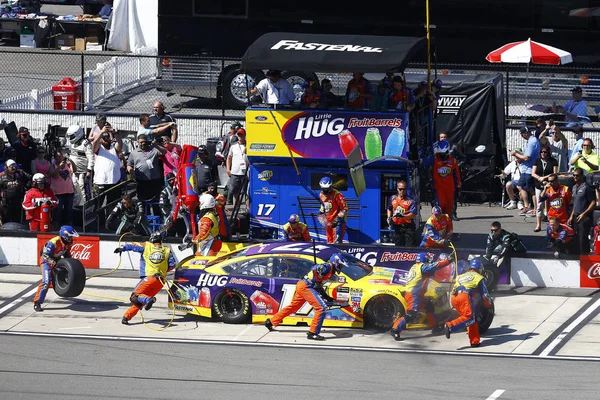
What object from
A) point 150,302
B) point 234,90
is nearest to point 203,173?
point 150,302

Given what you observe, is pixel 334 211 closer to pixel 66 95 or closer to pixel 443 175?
pixel 443 175

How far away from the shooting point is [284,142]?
65.1ft

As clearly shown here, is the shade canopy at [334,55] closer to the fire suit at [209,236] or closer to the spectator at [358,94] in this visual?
the spectator at [358,94]

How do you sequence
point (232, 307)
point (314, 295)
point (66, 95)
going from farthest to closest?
point (66, 95) < point (232, 307) < point (314, 295)

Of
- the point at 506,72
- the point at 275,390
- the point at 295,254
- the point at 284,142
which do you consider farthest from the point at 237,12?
the point at 275,390

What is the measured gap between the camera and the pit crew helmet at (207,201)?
62.5 feet

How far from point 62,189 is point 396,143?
6354 mm

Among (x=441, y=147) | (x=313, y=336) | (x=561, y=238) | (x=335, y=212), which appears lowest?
(x=313, y=336)

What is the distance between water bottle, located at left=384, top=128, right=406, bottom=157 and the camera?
19406 mm

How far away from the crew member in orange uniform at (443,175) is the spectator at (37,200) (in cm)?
679

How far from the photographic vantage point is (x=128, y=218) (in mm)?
20703

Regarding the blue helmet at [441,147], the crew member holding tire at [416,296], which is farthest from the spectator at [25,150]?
the crew member holding tire at [416,296]

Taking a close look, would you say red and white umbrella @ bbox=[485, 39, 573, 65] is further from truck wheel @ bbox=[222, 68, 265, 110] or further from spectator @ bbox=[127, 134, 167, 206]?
spectator @ bbox=[127, 134, 167, 206]

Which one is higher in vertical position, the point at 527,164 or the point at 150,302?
the point at 527,164
